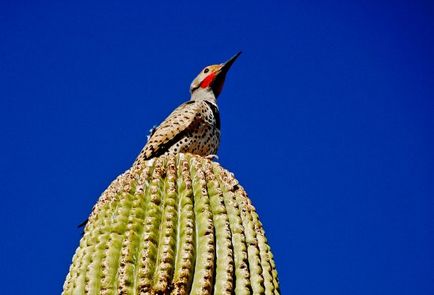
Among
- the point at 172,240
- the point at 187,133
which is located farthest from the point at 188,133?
the point at 172,240

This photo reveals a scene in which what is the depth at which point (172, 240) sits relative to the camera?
2.90 metres

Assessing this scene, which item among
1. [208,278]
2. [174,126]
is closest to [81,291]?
[208,278]

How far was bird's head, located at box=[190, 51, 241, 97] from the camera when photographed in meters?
7.54

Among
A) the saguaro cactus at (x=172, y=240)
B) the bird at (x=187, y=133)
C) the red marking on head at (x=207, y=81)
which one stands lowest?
the saguaro cactus at (x=172, y=240)

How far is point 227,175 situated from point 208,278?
907 mm

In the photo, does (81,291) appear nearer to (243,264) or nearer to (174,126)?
(243,264)

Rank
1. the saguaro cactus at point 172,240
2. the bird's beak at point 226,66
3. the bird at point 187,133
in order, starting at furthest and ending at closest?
the bird's beak at point 226,66 < the bird at point 187,133 < the saguaro cactus at point 172,240

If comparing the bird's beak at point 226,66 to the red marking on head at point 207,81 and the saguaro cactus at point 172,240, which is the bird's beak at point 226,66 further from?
the saguaro cactus at point 172,240

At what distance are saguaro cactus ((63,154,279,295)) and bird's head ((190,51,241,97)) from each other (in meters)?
4.12

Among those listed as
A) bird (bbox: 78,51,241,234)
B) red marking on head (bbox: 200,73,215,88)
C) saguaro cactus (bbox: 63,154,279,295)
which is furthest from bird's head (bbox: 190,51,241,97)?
saguaro cactus (bbox: 63,154,279,295)

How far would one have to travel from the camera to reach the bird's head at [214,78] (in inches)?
297

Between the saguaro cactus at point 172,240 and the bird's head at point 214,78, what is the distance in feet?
13.5

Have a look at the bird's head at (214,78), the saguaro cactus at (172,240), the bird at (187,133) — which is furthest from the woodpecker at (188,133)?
the saguaro cactus at (172,240)

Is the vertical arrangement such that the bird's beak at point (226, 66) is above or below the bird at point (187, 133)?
above
